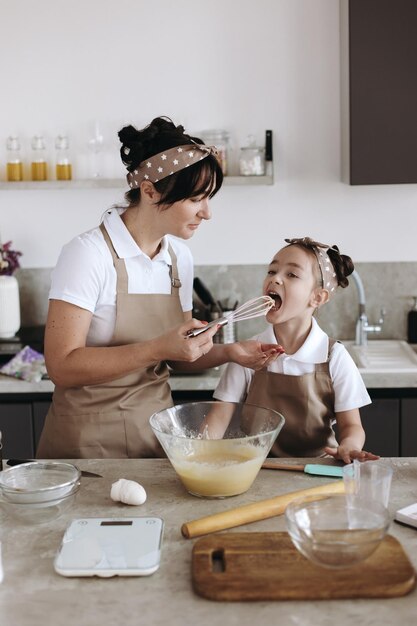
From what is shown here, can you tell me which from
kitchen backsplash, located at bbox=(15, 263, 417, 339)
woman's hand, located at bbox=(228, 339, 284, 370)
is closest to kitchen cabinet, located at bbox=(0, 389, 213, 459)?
kitchen backsplash, located at bbox=(15, 263, 417, 339)

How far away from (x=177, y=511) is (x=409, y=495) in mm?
508

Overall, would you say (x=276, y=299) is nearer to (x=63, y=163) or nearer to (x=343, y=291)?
(x=343, y=291)

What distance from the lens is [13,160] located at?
3.86 metres

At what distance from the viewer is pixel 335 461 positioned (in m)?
2.07

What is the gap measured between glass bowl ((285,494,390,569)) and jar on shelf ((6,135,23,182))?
106 inches

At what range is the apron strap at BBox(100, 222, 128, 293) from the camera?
242 cm

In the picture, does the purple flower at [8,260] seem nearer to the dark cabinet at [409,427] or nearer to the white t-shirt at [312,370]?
the white t-shirt at [312,370]

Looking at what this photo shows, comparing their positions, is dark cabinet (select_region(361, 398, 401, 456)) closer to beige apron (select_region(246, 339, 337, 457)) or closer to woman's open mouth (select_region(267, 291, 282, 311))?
A: beige apron (select_region(246, 339, 337, 457))

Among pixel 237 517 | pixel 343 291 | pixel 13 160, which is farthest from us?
pixel 343 291

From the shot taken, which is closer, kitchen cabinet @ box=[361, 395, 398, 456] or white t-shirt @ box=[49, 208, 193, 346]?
white t-shirt @ box=[49, 208, 193, 346]

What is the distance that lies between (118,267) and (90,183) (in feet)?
4.69

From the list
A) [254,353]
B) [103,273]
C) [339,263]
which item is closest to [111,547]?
[254,353]

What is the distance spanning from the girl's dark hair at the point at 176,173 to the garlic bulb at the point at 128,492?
886mm

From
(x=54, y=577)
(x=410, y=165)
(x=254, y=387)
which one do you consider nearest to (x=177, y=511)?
(x=54, y=577)
